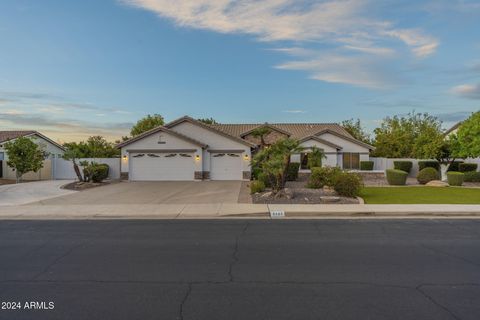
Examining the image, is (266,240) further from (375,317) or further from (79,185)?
(79,185)

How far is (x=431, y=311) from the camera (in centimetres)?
498

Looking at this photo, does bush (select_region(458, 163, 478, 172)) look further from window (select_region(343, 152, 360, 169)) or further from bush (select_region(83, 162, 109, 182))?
bush (select_region(83, 162, 109, 182))

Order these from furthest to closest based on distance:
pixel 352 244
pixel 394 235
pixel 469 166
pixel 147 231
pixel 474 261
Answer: pixel 469 166 < pixel 147 231 < pixel 394 235 < pixel 352 244 < pixel 474 261

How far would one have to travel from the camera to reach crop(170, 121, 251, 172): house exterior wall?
105 feet

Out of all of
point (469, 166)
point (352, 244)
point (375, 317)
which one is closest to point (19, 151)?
point (352, 244)

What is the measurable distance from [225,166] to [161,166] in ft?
18.2

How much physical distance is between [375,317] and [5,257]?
749cm

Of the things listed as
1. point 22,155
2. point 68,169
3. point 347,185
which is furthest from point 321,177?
point 68,169

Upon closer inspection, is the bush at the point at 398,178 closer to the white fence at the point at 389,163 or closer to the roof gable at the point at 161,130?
the white fence at the point at 389,163

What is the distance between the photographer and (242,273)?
262 inches

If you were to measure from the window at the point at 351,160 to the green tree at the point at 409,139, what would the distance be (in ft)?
17.8

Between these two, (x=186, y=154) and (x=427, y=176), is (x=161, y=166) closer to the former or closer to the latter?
(x=186, y=154)

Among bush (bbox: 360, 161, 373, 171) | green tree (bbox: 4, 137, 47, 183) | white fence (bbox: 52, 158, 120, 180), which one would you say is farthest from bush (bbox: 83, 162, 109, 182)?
bush (bbox: 360, 161, 373, 171)

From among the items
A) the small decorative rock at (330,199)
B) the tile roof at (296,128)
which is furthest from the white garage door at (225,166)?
the small decorative rock at (330,199)
